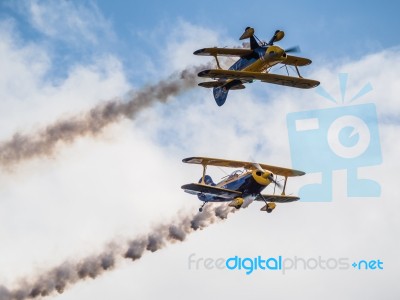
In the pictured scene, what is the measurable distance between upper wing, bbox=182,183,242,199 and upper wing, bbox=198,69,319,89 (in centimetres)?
748

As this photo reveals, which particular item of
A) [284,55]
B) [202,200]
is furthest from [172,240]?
[284,55]

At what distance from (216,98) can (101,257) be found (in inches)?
548

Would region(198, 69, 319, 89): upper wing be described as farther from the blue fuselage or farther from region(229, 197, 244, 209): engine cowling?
region(229, 197, 244, 209): engine cowling

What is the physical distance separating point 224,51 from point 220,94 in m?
3.94

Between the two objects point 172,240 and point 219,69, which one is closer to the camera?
point 219,69

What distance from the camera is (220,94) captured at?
85.6 meters

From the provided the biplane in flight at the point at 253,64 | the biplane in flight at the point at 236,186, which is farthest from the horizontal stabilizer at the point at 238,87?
the biplane in flight at the point at 236,186

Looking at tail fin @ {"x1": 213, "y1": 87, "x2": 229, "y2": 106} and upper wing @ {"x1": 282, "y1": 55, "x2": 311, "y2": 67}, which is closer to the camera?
tail fin @ {"x1": 213, "y1": 87, "x2": 229, "y2": 106}

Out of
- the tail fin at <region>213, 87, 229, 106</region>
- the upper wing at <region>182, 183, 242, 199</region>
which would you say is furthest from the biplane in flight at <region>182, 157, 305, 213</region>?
the tail fin at <region>213, 87, 229, 106</region>

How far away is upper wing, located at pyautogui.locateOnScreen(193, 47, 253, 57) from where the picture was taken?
82.4m

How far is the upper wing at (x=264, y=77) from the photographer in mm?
80188

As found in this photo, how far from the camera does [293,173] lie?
292ft

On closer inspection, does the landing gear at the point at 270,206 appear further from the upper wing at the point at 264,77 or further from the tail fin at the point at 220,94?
the upper wing at the point at 264,77

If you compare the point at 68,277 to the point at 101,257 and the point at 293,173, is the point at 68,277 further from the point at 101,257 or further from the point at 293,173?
the point at 293,173
